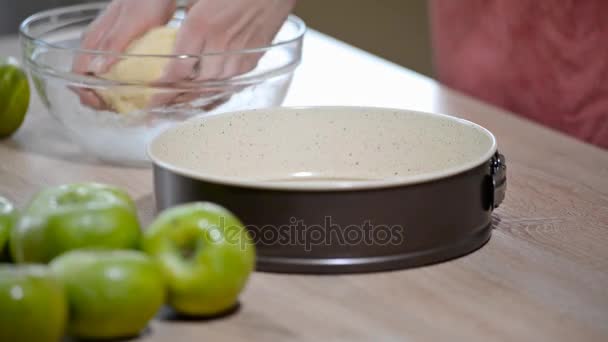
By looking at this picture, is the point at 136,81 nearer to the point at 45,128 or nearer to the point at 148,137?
the point at 148,137

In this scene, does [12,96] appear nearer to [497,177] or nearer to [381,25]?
[497,177]

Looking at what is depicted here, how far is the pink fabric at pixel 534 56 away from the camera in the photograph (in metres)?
1.68

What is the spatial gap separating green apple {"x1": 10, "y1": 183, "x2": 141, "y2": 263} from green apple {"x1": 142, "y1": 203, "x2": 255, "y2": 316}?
2cm

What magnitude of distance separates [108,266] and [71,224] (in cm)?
8

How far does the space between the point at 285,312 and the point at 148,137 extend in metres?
0.45

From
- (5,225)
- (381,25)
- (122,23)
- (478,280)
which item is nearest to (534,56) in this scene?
(122,23)

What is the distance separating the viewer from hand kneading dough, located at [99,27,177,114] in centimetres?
119

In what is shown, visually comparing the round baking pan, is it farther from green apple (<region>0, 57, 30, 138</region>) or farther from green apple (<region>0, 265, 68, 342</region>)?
green apple (<region>0, 57, 30, 138</region>)

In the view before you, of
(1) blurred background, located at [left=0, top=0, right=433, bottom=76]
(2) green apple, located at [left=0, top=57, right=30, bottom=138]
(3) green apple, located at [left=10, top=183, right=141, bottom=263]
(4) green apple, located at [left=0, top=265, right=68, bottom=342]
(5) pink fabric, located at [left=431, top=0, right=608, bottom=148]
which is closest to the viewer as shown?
(4) green apple, located at [left=0, top=265, right=68, bottom=342]

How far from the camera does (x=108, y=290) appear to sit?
0.74 metres

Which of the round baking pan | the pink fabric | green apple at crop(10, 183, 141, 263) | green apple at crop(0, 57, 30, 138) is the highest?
green apple at crop(10, 183, 141, 263)

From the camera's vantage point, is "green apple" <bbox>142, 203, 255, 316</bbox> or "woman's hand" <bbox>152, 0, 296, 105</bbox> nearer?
"green apple" <bbox>142, 203, 255, 316</bbox>

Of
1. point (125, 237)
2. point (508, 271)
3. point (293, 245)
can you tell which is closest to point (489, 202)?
point (508, 271)

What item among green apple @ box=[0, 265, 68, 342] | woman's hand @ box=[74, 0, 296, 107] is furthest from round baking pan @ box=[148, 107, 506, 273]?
green apple @ box=[0, 265, 68, 342]
